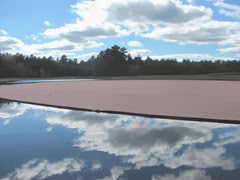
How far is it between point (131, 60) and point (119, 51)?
2916 mm

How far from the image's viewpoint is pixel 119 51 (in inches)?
2020

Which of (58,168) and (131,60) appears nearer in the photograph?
(58,168)

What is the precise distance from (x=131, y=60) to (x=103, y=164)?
49.8 m

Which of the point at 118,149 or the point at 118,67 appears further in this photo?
the point at 118,67

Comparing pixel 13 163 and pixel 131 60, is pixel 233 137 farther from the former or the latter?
pixel 131 60

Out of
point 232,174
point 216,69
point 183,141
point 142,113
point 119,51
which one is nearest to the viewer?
point 232,174

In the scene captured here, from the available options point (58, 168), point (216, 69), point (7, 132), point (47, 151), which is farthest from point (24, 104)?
point (216, 69)

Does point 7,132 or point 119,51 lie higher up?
point 119,51

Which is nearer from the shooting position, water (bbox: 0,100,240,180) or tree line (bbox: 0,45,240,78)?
water (bbox: 0,100,240,180)

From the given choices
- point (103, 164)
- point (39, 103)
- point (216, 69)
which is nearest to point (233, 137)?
point (103, 164)

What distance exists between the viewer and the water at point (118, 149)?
2.93 meters

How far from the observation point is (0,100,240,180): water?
9.62 ft

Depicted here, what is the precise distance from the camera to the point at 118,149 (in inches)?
149

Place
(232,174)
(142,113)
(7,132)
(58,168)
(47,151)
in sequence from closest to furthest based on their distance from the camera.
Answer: (232,174) → (58,168) → (47,151) → (7,132) → (142,113)
